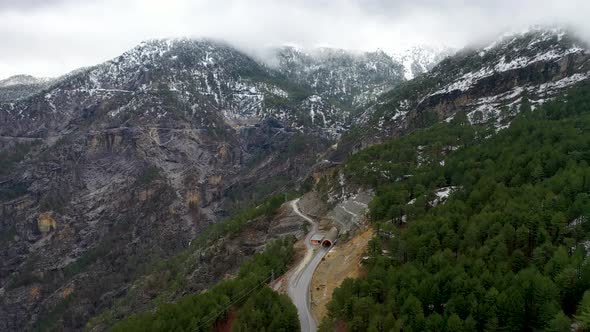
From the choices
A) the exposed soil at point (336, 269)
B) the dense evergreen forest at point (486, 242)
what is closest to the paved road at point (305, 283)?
the exposed soil at point (336, 269)

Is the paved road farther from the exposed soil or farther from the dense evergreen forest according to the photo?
the dense evergreen forest

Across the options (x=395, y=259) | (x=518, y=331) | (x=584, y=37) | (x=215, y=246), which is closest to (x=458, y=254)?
(x=395, y=259)

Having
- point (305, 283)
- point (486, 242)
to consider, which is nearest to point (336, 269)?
point (305, 283)

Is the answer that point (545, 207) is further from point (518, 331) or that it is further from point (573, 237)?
point (518, 331)

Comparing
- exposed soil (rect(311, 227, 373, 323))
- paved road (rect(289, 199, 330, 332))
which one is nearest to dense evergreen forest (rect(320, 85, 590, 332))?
exposed soil (rect(311, 227, 373, 323))

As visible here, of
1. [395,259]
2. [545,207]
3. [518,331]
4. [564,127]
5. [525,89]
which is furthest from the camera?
[525,89]
